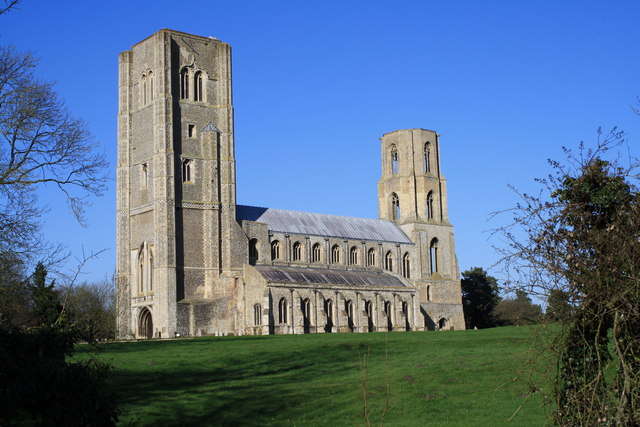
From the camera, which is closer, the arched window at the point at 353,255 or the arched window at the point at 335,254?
the arched window at the point at 335,254

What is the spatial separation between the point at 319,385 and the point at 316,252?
46.8m

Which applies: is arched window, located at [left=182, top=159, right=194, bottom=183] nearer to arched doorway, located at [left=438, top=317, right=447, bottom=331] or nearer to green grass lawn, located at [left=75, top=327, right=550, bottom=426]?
green grass lawn, located at [left=75, top=327, right=550, bottom=426]

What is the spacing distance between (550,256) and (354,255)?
66.1 meters

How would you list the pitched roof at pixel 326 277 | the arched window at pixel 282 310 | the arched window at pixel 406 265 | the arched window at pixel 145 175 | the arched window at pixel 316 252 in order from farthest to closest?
1. the arched window at pixel 406 265
2. the arched window at pixel 316 252
3. the arched window at pixel 145 175
4. the pitched roof at pixel 326 277
5. the arched window at pixel 282 310

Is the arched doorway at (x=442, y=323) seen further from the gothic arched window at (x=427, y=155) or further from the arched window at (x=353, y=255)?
the gothic arched window at (x=427, y=155)

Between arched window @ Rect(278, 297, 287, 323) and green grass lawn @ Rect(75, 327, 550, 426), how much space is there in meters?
22.9

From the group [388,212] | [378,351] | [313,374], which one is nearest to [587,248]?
[313,374]

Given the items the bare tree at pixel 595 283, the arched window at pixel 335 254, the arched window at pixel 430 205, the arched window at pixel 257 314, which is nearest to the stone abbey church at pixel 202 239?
the arched window at pixel 257 314

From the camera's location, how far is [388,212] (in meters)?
84.6

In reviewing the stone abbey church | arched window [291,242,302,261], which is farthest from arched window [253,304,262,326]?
arched window [291,242,302,261]

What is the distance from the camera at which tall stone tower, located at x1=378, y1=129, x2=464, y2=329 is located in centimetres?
7906

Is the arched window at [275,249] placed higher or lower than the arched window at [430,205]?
lower

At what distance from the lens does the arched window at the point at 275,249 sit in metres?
68.7

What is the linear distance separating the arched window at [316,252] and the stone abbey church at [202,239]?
107 millimetres
